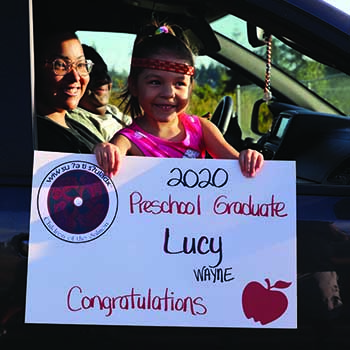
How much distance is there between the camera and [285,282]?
1.68 meters

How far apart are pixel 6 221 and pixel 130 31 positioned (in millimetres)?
1721

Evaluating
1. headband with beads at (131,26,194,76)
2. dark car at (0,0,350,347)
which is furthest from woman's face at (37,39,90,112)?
dark car at (0,0,350,347)

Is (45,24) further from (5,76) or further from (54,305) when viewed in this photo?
(54,305)

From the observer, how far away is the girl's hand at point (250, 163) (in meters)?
1.70

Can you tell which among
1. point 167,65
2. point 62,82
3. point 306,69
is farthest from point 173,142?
point 306,69

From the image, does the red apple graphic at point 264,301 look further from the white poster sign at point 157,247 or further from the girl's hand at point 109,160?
the girl's hand at point 109,160

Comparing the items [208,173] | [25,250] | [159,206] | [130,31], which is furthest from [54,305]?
[130,31]

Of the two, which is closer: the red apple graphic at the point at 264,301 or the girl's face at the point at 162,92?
the red apple graphic at the point at 264,301

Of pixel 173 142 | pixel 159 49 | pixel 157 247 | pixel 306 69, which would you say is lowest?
pixel 157 247

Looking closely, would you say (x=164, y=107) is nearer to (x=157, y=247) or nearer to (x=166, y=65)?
(x=166, y=65)

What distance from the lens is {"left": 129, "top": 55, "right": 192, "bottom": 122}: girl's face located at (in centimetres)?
201

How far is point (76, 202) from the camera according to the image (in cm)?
165

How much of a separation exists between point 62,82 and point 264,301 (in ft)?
3.60

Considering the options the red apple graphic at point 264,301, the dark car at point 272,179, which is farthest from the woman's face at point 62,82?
the red apple graphic at point 264,301
